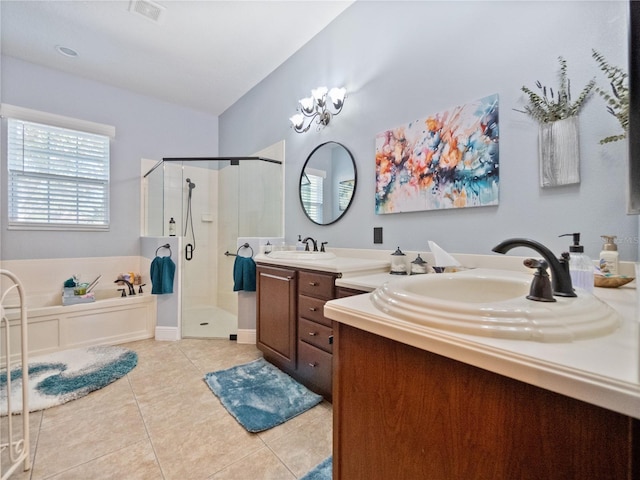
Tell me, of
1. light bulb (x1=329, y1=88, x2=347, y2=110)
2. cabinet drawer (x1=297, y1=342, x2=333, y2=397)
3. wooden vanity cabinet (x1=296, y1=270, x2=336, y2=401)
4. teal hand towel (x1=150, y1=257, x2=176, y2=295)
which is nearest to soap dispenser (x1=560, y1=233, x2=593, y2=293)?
wooden vanity cabinet (x1=296, y1=270, x2=336, y2=401)

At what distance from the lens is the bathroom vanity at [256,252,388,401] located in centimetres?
170

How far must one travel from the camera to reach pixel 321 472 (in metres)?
1.24

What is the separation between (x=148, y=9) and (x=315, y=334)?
9.15 ft

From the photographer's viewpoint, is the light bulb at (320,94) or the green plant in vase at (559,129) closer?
the green plant in vase at (559,129)

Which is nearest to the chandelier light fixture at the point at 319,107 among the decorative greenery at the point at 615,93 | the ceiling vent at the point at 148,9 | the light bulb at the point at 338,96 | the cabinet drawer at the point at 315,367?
the light bulb at the point at 338,96

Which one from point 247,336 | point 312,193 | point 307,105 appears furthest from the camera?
point 247,336

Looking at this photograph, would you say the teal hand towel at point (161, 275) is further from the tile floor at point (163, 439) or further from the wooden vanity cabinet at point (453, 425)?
the wooden vanity cabinet at point (453, 425)

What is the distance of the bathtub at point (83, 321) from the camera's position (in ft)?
7.67

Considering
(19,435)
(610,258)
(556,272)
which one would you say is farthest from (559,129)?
(19,435)

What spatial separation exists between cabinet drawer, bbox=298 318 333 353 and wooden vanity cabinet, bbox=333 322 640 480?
0.85 meters

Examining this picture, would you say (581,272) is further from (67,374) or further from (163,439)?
(67,374)

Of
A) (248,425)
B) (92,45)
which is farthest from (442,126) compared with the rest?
(92,45)

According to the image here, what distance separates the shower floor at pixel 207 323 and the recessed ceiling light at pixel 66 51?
2.72m

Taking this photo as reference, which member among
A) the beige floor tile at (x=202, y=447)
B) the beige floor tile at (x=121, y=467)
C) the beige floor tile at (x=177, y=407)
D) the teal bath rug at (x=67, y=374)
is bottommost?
the beige floor tile at (x=202, y=447)
